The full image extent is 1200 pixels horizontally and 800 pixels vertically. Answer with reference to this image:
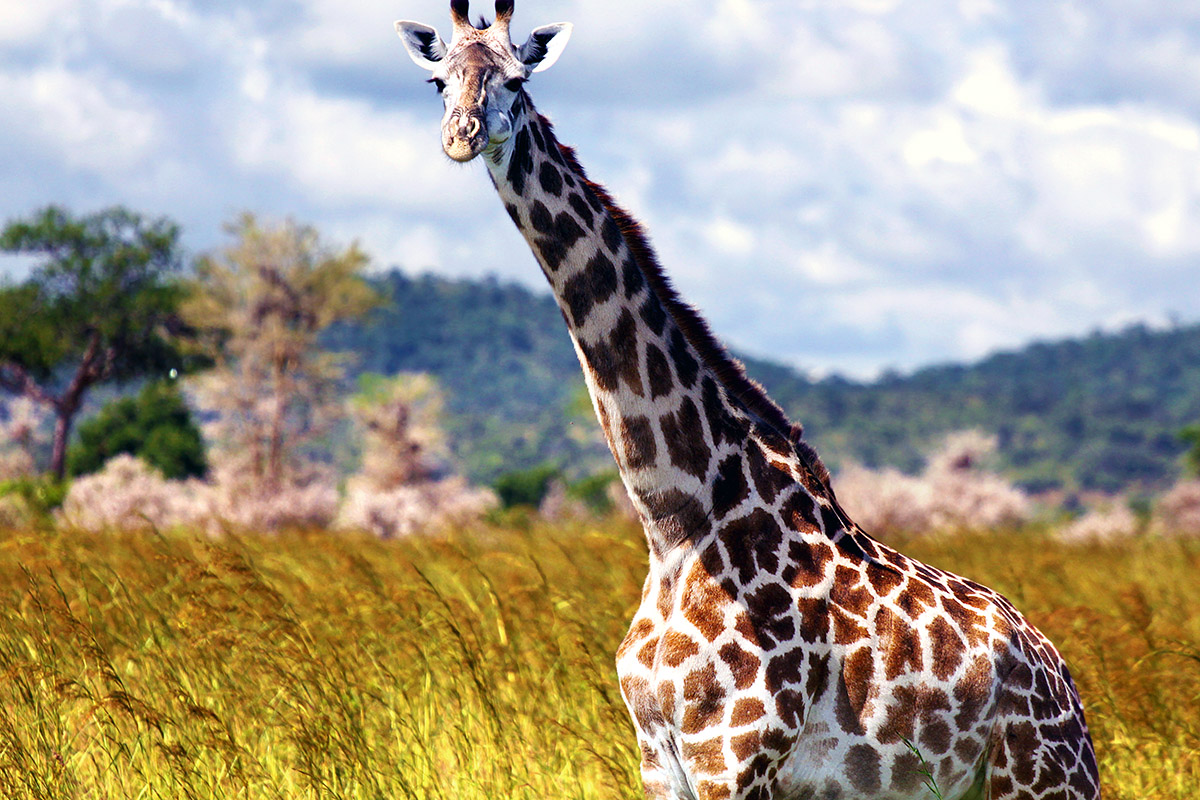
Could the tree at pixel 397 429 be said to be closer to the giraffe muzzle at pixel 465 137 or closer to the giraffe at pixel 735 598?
the giraffe at pixel 735 598

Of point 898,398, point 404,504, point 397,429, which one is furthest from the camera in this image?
point 898,398

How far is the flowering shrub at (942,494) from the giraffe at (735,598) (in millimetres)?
19348

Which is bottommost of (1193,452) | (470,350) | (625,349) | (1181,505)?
(1181,505)

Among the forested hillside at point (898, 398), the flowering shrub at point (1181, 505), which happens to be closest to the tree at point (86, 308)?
the flowering shrub at point (1181, 505)

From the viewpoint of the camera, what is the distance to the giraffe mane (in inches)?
156

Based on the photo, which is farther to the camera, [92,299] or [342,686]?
[92,299]

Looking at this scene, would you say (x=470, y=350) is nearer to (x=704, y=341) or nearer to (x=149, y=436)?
(x=149, y=436)

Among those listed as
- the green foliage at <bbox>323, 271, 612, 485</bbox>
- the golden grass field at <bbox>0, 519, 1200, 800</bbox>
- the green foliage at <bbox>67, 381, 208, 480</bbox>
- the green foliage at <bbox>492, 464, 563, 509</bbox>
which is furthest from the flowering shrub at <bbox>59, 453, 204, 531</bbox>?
the green foliage at <bbox>323, 271, 612, 485</bbox>

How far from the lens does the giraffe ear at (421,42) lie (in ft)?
12.2

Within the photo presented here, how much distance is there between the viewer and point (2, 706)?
4.92 metres

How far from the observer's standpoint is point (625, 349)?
377 cm

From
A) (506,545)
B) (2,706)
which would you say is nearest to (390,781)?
(2,706)

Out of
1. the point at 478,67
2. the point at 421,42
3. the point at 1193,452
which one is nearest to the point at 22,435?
the point at 421,42

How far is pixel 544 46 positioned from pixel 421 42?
417 millimetres
